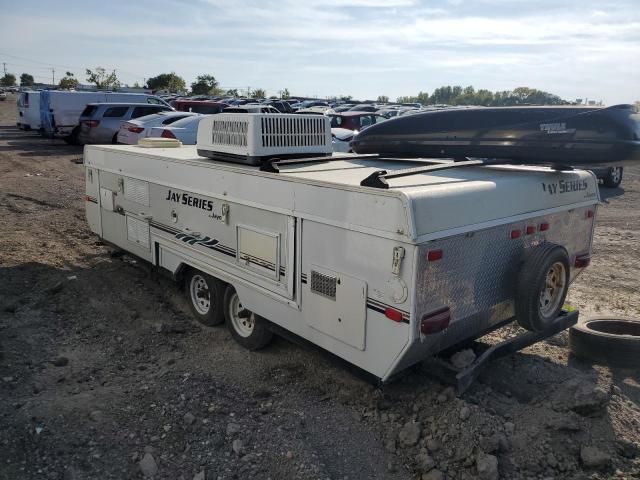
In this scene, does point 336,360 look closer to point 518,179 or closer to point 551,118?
point 518,179

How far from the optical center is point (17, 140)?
23.1 meters

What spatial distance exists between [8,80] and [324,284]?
12658cm

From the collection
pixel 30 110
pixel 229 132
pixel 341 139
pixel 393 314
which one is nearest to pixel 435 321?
pixel 393 314

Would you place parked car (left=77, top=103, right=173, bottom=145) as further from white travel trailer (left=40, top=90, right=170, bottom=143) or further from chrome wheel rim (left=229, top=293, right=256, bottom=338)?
chrome wheel rim (left=229, top=293, right=256, bottom=338)

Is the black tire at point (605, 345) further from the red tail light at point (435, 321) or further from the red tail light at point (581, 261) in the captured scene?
the red tail light at point (435, 321)

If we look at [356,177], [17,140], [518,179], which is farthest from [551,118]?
[17,140]

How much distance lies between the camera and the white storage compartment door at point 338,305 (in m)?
3.64

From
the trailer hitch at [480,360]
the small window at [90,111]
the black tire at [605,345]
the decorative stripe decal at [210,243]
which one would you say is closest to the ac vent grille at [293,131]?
the decorative stripe decal at [210,243]

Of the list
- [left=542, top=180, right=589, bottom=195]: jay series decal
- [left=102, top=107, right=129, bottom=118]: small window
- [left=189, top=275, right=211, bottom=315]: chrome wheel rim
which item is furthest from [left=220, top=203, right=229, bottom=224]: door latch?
[left=102, top=107, right=129, bottom=118]: small window

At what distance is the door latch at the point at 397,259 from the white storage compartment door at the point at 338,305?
11.2 inches

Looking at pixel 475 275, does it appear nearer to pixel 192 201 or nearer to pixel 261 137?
pixel 261 137

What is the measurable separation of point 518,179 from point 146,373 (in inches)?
128

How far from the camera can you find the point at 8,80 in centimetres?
11050

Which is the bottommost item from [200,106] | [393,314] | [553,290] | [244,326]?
[244,326]
